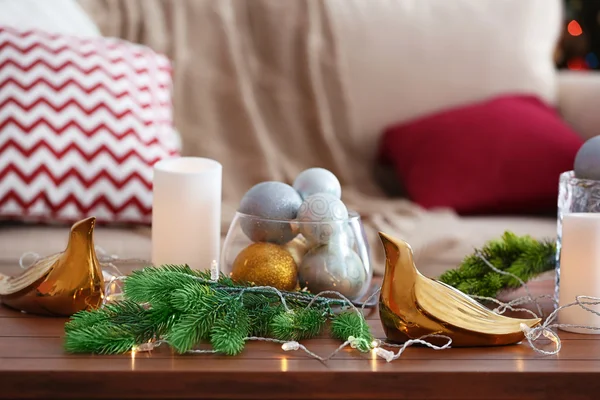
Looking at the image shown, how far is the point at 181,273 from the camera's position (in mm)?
812

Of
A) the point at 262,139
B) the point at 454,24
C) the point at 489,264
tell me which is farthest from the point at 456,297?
the point at 454,24

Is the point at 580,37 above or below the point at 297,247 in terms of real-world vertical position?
above

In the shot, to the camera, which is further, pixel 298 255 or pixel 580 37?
pixel 580 37

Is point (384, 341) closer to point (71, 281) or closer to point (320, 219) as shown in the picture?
point (320, 219)

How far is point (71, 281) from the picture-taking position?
2.75ft

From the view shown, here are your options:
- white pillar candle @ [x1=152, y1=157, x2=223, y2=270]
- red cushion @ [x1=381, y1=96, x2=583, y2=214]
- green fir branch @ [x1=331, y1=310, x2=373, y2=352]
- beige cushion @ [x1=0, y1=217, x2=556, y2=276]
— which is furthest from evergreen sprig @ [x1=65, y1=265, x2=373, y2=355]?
red cushion @ [x1=381, y1=96, x2=583, y2=214]

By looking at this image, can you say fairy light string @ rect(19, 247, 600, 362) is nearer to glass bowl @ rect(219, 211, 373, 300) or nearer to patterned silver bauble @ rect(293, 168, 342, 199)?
glass bowl @ rect(219, 211, 373, 300)

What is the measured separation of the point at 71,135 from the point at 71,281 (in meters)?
0.59

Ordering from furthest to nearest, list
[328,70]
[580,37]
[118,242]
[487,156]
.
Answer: [580,37]
[328,70]
[487,156]
[118,242]

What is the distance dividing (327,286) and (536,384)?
0.25 metres

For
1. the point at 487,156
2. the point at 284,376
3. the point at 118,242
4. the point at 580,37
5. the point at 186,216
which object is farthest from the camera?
the point at 580,37

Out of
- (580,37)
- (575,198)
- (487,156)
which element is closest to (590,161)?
(575,198)

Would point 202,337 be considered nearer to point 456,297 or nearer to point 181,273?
point 181,273

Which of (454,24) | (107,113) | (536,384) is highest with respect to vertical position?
(454,24)
